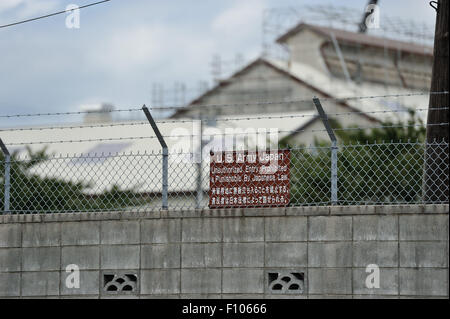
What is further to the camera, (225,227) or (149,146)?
(149,146)

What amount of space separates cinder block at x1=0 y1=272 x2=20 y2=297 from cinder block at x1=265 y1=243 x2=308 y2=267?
286 centimetres

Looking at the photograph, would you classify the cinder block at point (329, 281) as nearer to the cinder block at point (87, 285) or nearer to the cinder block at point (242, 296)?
the cinder block at point (242, 296)

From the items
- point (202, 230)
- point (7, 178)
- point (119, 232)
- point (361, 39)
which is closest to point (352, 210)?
point (202, 230)

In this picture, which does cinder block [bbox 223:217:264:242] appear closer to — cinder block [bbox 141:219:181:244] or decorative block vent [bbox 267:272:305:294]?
decorative block vent [bbox 267:272:305:294]

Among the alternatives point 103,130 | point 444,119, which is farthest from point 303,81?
point 444,119

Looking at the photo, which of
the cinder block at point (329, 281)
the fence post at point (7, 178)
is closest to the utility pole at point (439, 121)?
the cinder block at point (329, 281)

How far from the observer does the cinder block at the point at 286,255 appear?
9852 mm

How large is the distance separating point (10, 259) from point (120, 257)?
134 cm

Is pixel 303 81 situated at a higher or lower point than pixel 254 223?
higher

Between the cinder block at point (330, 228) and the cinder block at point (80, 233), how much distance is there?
7.77ft

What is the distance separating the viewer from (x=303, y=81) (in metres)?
49.1
